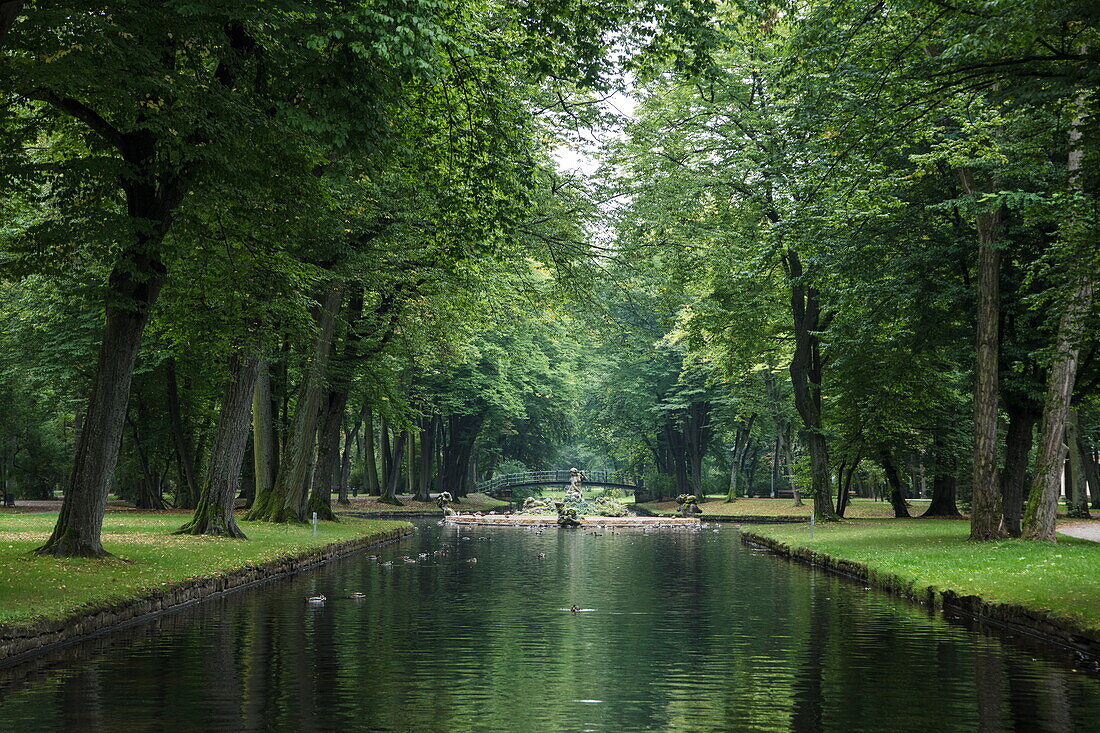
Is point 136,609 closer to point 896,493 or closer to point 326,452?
point 326,452

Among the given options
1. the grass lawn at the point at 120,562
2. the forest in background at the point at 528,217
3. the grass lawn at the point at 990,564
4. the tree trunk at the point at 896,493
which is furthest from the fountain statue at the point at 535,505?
the grass lawn at the point at 990,564

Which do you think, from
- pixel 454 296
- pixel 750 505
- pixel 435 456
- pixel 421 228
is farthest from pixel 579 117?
pixel 435 456

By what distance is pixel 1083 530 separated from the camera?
27594mm

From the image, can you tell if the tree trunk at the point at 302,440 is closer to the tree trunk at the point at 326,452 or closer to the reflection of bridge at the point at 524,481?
the tree trunk at the point at 326,452

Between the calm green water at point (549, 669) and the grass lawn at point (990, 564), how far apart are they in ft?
3.02

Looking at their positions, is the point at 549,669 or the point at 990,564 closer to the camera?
the point at 549,669

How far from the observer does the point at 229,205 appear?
16.5 meters

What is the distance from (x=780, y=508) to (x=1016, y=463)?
26.2 m

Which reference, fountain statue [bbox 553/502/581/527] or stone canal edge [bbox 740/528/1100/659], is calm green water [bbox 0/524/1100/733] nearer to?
stone canal edge [bbox 740/528/1100/659]

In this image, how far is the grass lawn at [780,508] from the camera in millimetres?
44531

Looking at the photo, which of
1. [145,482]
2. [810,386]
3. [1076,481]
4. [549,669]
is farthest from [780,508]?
[549,669]

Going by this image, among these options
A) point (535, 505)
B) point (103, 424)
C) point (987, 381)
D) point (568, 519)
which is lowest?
point (568, 519)

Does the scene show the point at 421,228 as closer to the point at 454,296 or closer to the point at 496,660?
the point at 454,296

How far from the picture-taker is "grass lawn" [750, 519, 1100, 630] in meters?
13.0
